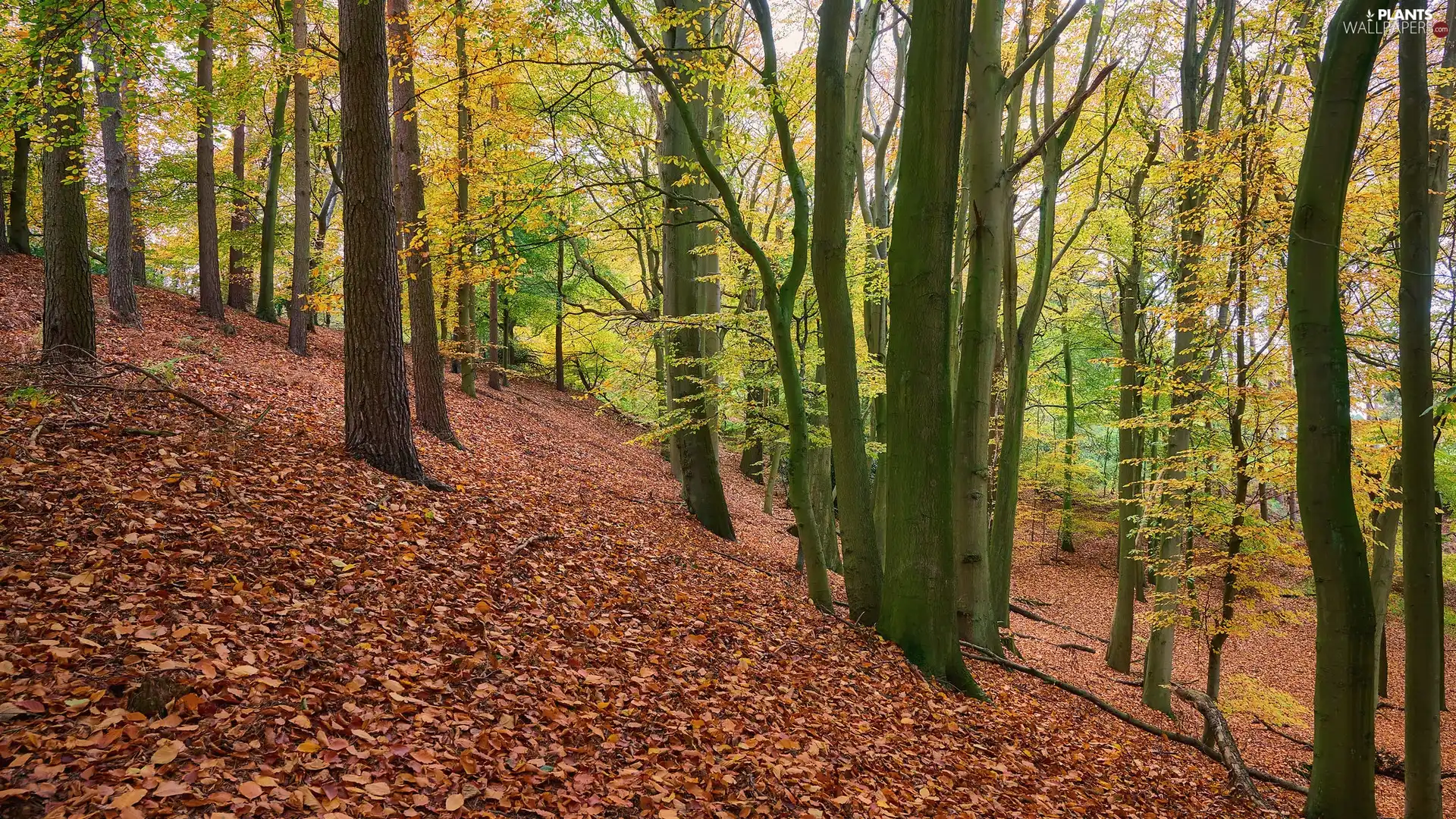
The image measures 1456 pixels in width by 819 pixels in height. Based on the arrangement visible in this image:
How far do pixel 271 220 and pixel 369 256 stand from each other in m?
10.8

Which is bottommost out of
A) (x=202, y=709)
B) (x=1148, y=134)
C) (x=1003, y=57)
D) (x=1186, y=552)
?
(x=1186, y=552)

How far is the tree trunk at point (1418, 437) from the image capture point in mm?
5125

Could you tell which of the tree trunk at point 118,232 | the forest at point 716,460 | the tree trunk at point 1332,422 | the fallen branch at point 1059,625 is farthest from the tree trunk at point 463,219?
the fallen branch at point 1059,625

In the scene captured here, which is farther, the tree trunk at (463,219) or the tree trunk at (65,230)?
the tree trunk at (463,219)

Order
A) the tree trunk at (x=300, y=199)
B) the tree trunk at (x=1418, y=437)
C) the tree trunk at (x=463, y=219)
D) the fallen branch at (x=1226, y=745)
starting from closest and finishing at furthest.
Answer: the tree trunk at (x=1418, y=437)
the fallen branch at (x=1226, y=745)
the tree trunk at (x=463, y=219)
the tree trunk at (x=300, y=199)

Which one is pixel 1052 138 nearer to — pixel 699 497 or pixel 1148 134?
pixel 1148 134

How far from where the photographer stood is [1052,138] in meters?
8.78

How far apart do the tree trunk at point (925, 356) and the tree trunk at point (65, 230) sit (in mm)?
6738

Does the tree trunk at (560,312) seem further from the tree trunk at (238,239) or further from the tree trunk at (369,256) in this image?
the tree trunk at (369,256)

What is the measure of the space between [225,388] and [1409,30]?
1097 centimetres

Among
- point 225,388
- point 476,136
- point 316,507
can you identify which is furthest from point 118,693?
point 476,136

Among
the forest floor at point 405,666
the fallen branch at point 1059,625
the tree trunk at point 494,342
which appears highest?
the tree trunk at point 494,342

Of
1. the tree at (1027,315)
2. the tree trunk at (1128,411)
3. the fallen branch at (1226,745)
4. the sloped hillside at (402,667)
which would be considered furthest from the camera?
the tree trunk at (1128,411)

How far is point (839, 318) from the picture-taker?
269 inches
